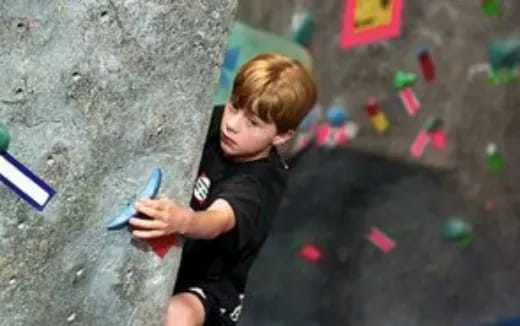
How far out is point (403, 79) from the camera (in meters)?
3.01

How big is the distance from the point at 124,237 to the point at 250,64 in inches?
14.5

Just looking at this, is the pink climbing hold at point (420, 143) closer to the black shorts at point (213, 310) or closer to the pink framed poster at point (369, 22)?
the pink framed poster at point (369, 22)

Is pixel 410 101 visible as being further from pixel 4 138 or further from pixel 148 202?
pixel 4 138

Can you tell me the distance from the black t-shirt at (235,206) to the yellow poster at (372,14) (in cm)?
104

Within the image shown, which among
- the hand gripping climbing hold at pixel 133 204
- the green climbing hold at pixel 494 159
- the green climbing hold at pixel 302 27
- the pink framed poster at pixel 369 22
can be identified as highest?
the hand gripping climbing hold at pixel 133 204

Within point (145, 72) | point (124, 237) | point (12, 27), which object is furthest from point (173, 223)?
point (12, 27)

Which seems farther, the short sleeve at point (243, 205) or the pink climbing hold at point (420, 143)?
the pink climbing hold at point (420, 143)

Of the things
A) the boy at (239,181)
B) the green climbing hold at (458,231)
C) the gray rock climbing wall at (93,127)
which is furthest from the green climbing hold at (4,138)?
the green climbing hold at (458,231)

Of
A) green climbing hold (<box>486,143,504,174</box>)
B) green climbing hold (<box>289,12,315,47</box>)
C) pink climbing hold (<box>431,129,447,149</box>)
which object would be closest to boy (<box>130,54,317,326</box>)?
green climbing hold (<box>289,12,315,47</box>)

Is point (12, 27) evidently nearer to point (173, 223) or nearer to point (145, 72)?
point (145, 72)

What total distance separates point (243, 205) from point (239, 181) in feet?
0.19

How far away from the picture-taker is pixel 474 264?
3207 millimetres

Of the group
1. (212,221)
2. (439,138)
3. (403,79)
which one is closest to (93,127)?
(212,221)

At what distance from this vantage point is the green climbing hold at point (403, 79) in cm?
300
